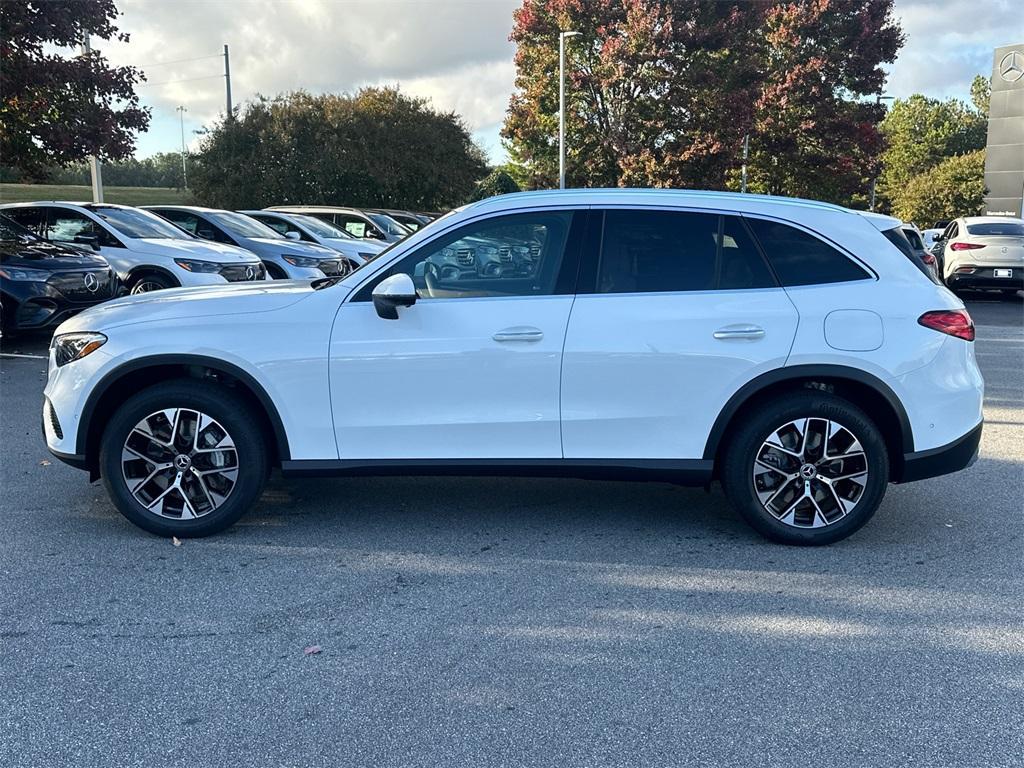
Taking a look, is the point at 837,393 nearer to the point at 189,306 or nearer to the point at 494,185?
the point at 189,306

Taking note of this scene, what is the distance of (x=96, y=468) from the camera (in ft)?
15.6

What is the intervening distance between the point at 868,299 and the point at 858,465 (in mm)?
816

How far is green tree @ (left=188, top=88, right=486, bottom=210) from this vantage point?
31.5 m

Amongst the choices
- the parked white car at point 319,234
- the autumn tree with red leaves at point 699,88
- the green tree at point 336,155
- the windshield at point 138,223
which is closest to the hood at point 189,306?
the windshield at point 138,223

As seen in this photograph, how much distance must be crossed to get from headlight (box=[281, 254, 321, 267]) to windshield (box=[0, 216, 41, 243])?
3.61m

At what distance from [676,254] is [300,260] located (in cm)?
1015

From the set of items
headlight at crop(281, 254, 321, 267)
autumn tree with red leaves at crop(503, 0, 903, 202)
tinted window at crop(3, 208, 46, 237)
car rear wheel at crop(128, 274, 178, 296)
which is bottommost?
car rear wheel at crop(128, 274, 178, 296)

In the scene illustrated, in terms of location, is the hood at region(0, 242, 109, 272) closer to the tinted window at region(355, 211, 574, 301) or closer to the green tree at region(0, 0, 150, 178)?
the green tree at region(0, 0, 150, 178)

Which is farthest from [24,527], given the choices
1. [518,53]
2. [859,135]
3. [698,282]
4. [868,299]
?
[859,135]

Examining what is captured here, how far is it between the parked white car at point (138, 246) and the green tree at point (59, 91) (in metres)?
2.63

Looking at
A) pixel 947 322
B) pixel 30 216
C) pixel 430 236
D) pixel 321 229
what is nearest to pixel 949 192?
pixel 321 229

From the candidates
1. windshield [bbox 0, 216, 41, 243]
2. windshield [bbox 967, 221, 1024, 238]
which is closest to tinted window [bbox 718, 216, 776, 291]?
windshield [bbox 0, 216, 41, 243]

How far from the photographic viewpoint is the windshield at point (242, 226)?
14.3 meters

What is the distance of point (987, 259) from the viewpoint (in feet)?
55.0
